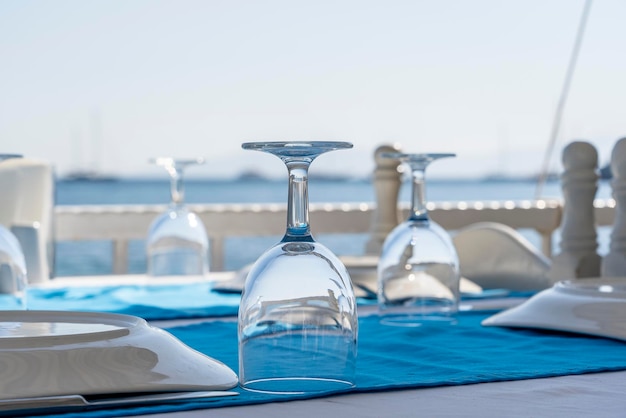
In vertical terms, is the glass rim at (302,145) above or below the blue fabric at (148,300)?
above

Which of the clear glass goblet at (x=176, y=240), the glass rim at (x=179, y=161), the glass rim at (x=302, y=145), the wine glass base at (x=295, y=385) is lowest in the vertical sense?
the wine glass base at (x=295, y=385)

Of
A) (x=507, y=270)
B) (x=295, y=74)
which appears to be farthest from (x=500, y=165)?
(x=507, y=270)

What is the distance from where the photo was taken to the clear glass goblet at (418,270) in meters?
1.32

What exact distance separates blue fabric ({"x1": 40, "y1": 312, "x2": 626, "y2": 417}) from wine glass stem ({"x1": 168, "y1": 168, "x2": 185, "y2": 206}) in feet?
1.89

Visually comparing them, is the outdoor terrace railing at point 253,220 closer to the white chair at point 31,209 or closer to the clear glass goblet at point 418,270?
the white chair at point 31,209

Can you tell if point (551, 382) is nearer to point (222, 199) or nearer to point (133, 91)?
point (133, 91)

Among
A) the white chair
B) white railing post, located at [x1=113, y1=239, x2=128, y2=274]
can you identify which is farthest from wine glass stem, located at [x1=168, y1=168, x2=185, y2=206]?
white railing post, located at [x1=113, y1=239, x2=128, y2=274]

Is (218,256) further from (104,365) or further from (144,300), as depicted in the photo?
(104,365)

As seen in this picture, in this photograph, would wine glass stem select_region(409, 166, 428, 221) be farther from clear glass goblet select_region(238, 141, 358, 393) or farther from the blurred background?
the blurred background

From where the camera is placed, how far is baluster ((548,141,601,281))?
1691mm

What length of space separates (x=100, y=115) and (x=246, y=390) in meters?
22.0

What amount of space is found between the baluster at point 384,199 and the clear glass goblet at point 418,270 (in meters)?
0.79

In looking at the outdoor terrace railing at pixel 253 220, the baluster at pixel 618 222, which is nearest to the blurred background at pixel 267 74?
the outdoor terrace railing at pixel 253 220

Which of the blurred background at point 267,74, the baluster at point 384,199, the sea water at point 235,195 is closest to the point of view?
the baluster at point 384,199
